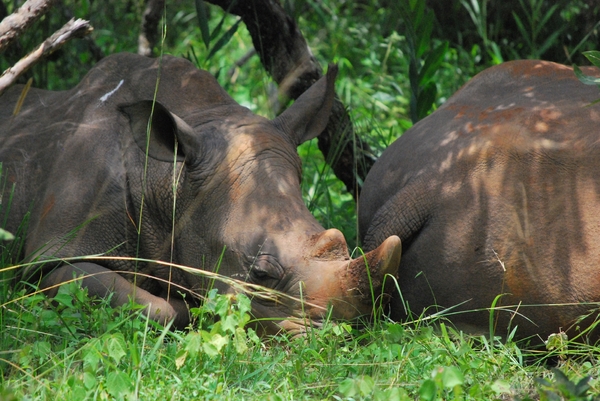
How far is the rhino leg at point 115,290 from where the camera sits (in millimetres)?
4059

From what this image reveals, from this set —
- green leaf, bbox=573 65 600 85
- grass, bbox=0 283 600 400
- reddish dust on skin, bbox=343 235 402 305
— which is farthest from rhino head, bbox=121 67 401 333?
green leaf, bbox=573 65 600 85

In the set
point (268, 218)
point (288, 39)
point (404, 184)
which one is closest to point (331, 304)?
point (268, 218)

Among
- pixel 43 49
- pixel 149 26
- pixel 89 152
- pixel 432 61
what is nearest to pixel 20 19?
pixel 43 49

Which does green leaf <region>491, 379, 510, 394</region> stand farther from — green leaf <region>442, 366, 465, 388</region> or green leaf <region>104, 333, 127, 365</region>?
green leaf <region>104, 333, 127, 365</region>

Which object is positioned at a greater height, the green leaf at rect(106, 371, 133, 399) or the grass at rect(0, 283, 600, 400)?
the green leaf at rect(106, 371, 133, 399)

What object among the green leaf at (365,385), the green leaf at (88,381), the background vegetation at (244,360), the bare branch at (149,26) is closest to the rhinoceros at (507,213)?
the background vegetation at (244,360)

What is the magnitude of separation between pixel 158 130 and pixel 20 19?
95 centimetres

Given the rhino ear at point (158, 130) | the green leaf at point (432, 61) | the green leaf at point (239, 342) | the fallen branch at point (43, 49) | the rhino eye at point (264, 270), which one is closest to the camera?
the green leaf at point (239, 342)

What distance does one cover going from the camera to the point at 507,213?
12.7 feet

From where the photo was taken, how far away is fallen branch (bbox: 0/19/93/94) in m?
3.47

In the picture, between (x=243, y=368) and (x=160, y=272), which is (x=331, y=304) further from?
(x=160, y=272)

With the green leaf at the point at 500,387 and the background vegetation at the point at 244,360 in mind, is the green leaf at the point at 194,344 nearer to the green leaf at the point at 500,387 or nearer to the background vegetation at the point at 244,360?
the background vegetation at the point at 244,360

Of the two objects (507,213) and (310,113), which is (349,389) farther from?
(310,113)

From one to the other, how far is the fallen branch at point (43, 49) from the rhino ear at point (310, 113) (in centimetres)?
139
